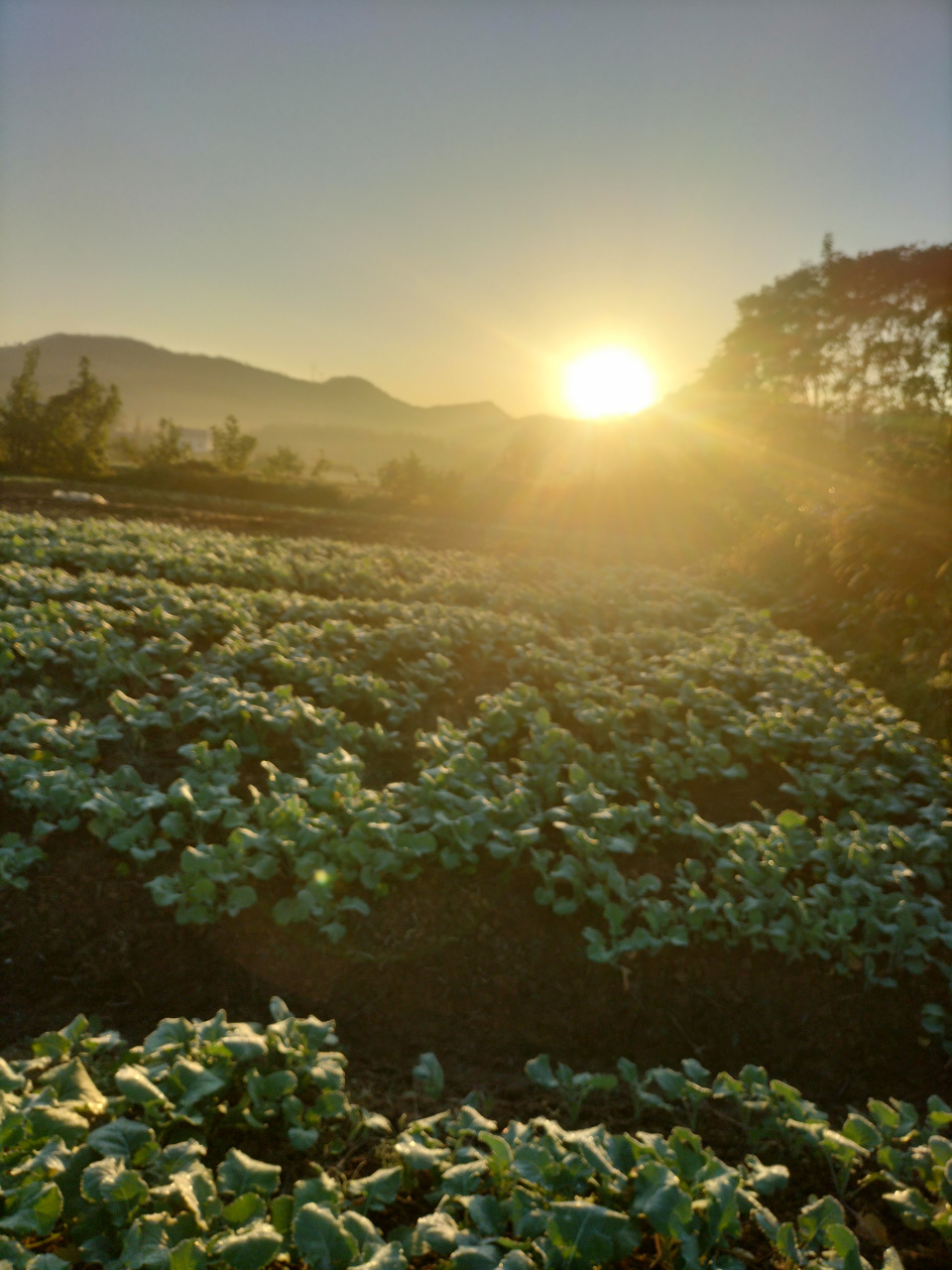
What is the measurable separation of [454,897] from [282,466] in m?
37.6

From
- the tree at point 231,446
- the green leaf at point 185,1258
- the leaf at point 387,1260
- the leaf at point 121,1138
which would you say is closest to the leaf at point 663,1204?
the leaf at point 387,1260

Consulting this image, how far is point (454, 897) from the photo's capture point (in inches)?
154

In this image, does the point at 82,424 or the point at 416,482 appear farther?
Answer: the point at 82,424

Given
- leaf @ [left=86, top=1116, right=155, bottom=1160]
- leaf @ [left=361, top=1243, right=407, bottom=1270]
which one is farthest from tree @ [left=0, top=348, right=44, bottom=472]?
leaf @ [left=361, top=1243, right=407, bottom=1270]

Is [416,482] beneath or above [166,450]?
beneath

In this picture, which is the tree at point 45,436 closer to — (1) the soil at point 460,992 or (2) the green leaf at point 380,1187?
(1) the soil at point 460,992

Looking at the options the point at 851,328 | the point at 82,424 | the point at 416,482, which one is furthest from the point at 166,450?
the point at 851,328

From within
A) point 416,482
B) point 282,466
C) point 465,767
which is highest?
point 282,466

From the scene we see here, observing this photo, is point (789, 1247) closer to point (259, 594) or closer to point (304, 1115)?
point (304, 1115)

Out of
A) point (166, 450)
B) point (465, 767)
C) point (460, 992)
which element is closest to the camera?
point (460, 992)

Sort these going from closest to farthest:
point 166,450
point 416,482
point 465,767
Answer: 1. point 465,767
2. point 416,482
3. point 166,450

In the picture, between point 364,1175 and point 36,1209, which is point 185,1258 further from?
point 364,1175

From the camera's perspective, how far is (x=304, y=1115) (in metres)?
2.46

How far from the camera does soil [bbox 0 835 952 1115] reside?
10.1ft
